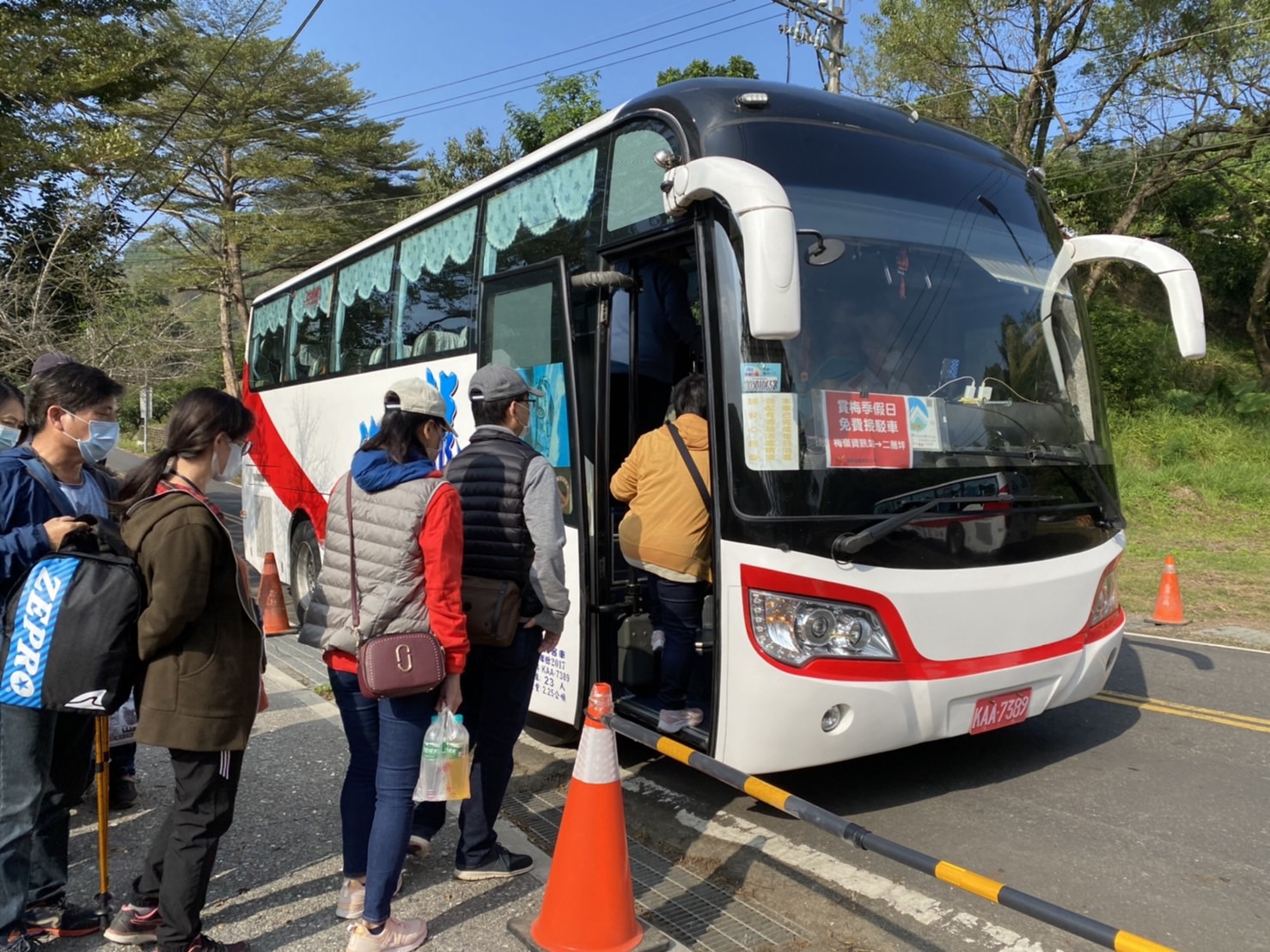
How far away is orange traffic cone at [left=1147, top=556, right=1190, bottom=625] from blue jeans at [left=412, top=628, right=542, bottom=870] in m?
7.57

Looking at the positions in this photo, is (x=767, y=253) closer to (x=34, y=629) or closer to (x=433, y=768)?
(x=433, y=768)

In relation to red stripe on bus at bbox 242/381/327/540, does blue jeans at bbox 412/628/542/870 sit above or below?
below

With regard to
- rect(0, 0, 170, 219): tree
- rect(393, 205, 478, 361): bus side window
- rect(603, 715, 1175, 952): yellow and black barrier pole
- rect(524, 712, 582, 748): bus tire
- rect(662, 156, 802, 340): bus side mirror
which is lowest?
rect(524, 712, 582, 748): bus tire

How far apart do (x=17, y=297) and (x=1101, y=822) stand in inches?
691

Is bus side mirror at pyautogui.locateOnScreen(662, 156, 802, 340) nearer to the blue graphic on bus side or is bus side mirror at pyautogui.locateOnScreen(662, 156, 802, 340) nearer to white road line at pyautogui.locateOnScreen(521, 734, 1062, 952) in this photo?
white road line at pyautogui.locateOnScreen(521, 734, 1062, 952)

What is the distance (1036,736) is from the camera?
5.57 meters

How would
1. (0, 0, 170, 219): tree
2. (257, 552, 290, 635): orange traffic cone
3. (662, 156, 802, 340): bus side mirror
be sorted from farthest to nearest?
(0, 0, 170, 219): tree
(257, 552, 290, 635): orange traffic cone
(662, 156, 802, 340): bus side mirror

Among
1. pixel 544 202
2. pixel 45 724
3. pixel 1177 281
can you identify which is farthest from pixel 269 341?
pixel 1177 281

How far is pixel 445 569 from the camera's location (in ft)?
10.3

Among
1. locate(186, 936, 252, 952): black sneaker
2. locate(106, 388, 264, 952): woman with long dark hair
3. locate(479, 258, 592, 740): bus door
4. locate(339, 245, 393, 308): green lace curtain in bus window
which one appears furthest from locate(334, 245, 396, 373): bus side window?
locate(186, 936, 252, 952): black sneaker

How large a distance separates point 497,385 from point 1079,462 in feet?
9.22

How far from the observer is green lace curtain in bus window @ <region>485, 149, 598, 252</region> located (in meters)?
5.23

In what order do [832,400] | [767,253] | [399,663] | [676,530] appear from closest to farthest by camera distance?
[399,663] < [767,253] < [832,400] < [676,530]

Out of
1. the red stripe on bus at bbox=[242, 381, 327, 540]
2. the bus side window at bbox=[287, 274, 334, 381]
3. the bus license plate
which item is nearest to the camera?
the bus license plate
